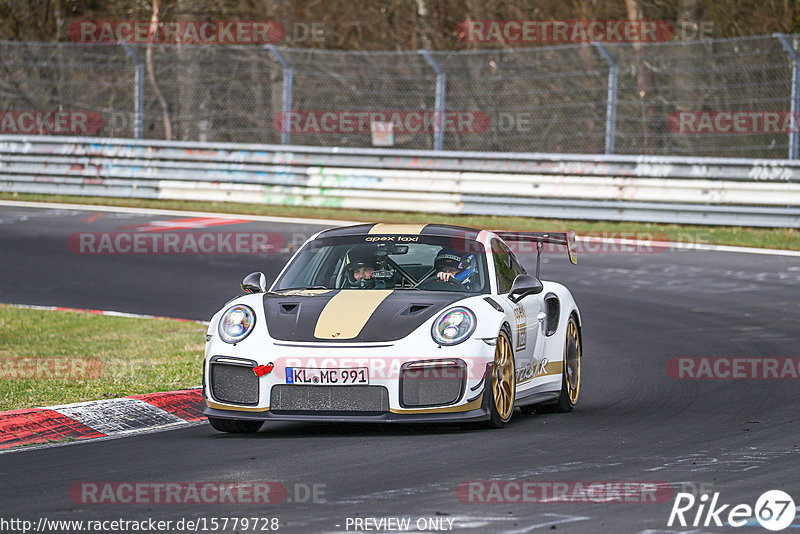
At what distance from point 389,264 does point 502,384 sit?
4.21ft

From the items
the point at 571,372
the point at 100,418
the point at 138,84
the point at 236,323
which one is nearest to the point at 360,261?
the point at 236,323

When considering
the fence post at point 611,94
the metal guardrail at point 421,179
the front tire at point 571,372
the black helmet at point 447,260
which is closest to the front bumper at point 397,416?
the black helmet at point 447,260

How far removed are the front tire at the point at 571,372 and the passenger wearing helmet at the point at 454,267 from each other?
106 cm

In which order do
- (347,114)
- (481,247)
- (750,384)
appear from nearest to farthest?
(481,247) → (750,384) → (347,114)

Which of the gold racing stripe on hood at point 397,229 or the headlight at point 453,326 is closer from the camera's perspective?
the headlight at point 453,326

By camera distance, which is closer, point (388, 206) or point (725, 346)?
point (725, 346)

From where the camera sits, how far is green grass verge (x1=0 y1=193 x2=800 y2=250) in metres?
18.1

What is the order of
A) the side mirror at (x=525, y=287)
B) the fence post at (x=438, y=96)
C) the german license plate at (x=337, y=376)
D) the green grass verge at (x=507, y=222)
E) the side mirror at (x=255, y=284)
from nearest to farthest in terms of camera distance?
1. the german license plate at (x=337, y=376)
2. the side mirror at (x=525, y=287)
3. the side mirror at (x=255, y=284)
4. the green grass verge at (x=507, y=222)
5. the fence post at (x=438, y=96)

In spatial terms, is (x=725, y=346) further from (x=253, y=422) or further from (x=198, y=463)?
(x=198, y=463)

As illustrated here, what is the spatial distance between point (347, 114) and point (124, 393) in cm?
2153

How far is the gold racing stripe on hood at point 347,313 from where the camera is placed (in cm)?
738

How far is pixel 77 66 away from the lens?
2341cm

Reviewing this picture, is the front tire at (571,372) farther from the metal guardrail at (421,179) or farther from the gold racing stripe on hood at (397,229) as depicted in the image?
the metal guardrail at (421,179)

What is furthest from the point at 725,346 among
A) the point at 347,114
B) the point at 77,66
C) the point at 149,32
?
the point at 149,32
